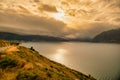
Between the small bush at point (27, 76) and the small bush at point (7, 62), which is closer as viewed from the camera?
the small bush at point (27, 76)

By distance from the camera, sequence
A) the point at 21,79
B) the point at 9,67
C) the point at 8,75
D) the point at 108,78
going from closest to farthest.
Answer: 1. the point at 21,79
2. the point at 8,75
3. the point at 9,67
4. the point at 108,78

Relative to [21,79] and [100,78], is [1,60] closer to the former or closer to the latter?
[21,79]

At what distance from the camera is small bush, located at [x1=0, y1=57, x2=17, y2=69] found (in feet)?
188

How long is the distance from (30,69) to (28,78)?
5893 millimetres

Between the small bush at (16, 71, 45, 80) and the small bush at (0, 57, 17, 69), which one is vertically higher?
the small bush at (0, 57, 17, 69)

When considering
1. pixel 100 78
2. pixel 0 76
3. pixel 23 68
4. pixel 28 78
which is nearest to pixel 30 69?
pixel 23 68

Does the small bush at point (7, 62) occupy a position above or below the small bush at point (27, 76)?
above

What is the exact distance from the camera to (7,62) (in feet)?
194

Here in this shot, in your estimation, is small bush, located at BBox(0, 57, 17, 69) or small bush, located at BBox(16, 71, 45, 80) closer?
small bush, located at BBox(16, 71, 45, 80)

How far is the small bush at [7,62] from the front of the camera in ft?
188

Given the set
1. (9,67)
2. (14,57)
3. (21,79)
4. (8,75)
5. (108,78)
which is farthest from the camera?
(108,78)

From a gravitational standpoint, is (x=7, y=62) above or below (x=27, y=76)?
above

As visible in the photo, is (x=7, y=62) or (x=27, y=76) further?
(x=7, y=62)

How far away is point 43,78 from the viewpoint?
50.6 meters
